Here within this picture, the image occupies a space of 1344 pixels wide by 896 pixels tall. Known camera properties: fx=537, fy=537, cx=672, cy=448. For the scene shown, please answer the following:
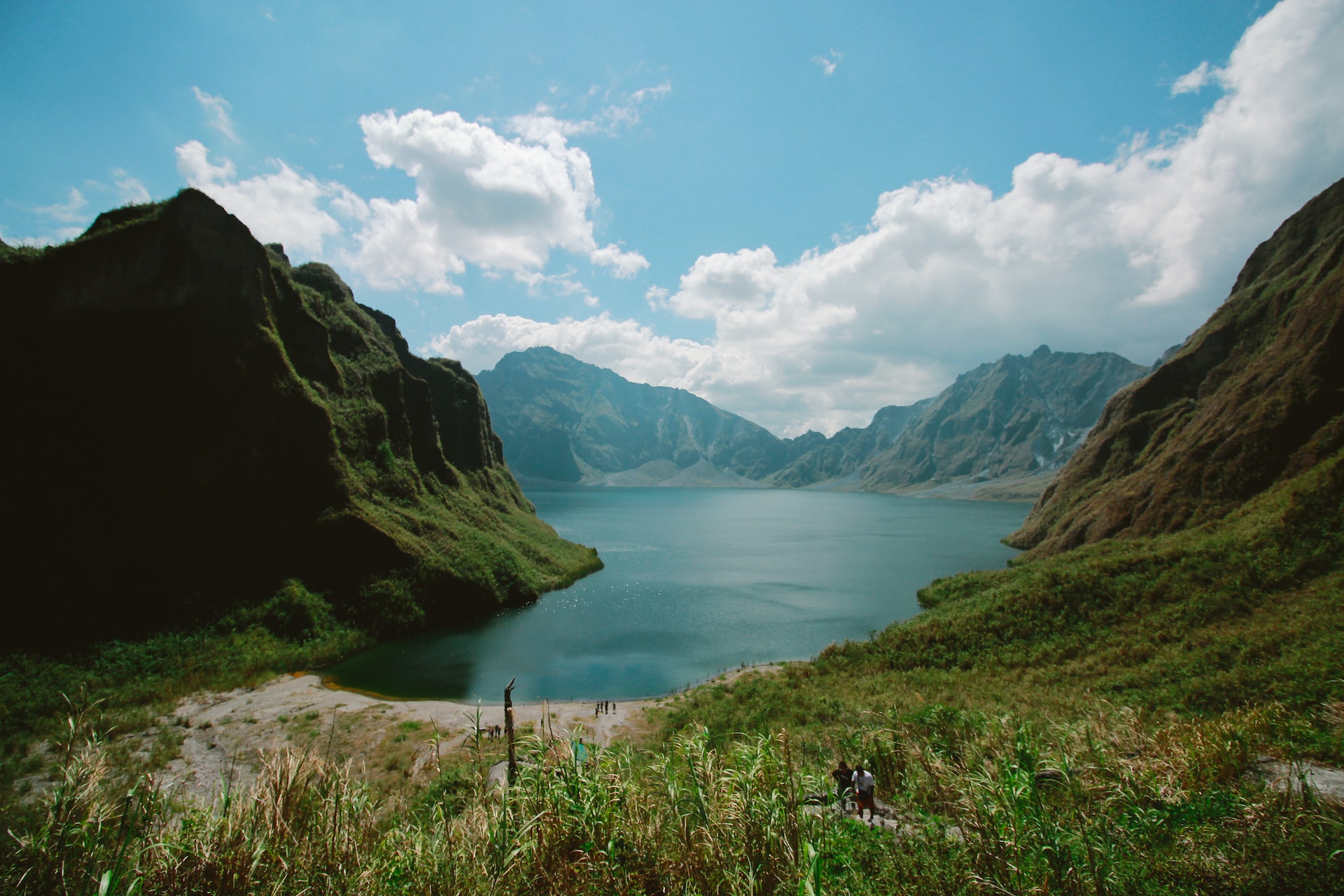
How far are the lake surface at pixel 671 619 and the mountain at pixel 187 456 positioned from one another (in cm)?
707

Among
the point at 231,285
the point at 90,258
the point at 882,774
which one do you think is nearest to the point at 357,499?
the point at 231,285

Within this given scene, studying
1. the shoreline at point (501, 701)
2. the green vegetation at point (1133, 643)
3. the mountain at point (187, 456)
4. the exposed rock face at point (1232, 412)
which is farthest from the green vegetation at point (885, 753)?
the shoreline at point (501, 701)

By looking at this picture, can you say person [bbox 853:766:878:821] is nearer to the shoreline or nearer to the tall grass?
the tall grass

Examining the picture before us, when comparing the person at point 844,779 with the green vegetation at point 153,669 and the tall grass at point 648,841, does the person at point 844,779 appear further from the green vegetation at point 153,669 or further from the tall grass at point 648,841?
the green vegetation at point 153,669

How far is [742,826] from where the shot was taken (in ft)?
21.7

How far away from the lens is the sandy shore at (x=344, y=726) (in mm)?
21562

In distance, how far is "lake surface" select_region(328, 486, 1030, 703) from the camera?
36.6 meters

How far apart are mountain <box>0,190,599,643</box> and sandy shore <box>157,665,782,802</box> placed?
11916 mm

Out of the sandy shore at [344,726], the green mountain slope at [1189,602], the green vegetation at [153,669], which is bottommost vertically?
the sandy shore at [344,726]

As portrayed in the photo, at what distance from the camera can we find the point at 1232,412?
157ft

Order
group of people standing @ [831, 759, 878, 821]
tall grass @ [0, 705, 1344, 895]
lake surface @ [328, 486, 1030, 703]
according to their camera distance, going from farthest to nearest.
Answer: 1. lake surface @ [328, 486, 1030, 703]
2. group of people standing @ [831, 759, 878, 821]
3. tall grass @ [0, 705, 1344, 895]

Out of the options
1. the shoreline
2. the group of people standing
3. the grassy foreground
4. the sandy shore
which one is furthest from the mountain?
the group of people standing

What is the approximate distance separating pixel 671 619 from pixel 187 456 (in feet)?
137

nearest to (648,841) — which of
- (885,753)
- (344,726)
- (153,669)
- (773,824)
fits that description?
(773,824)
